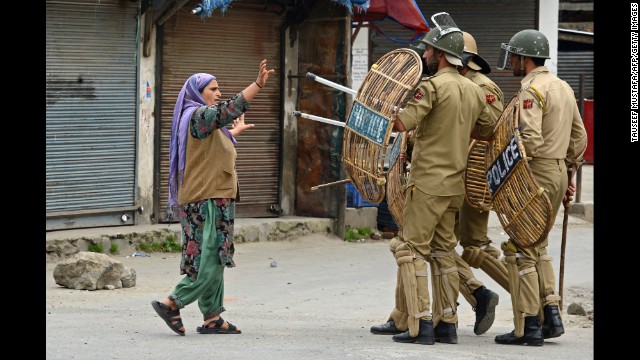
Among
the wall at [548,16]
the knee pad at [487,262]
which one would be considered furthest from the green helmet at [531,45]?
the wall at [548,16]

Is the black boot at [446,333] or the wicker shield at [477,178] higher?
the wicker shield at [477,178]

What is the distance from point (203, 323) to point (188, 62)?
5016 mm

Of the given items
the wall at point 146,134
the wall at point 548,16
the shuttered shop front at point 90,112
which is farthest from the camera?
the wall at point 548,16

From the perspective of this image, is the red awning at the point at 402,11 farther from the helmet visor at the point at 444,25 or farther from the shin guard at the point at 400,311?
the shin guard at the point at 400,311

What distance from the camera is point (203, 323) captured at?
8484 mm

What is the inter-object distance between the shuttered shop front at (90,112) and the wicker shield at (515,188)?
5331 mm

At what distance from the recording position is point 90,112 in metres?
12.1

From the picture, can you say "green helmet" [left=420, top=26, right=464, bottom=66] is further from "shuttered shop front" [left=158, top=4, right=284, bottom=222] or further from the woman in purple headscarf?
"shuttered shop front" [left=158, top=4, right=284, bottom=222]

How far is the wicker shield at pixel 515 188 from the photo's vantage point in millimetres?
7508

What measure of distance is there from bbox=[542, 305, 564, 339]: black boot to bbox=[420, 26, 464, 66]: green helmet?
180 centimetres

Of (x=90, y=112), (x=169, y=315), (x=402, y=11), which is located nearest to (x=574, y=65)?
(x=402, y=11)
